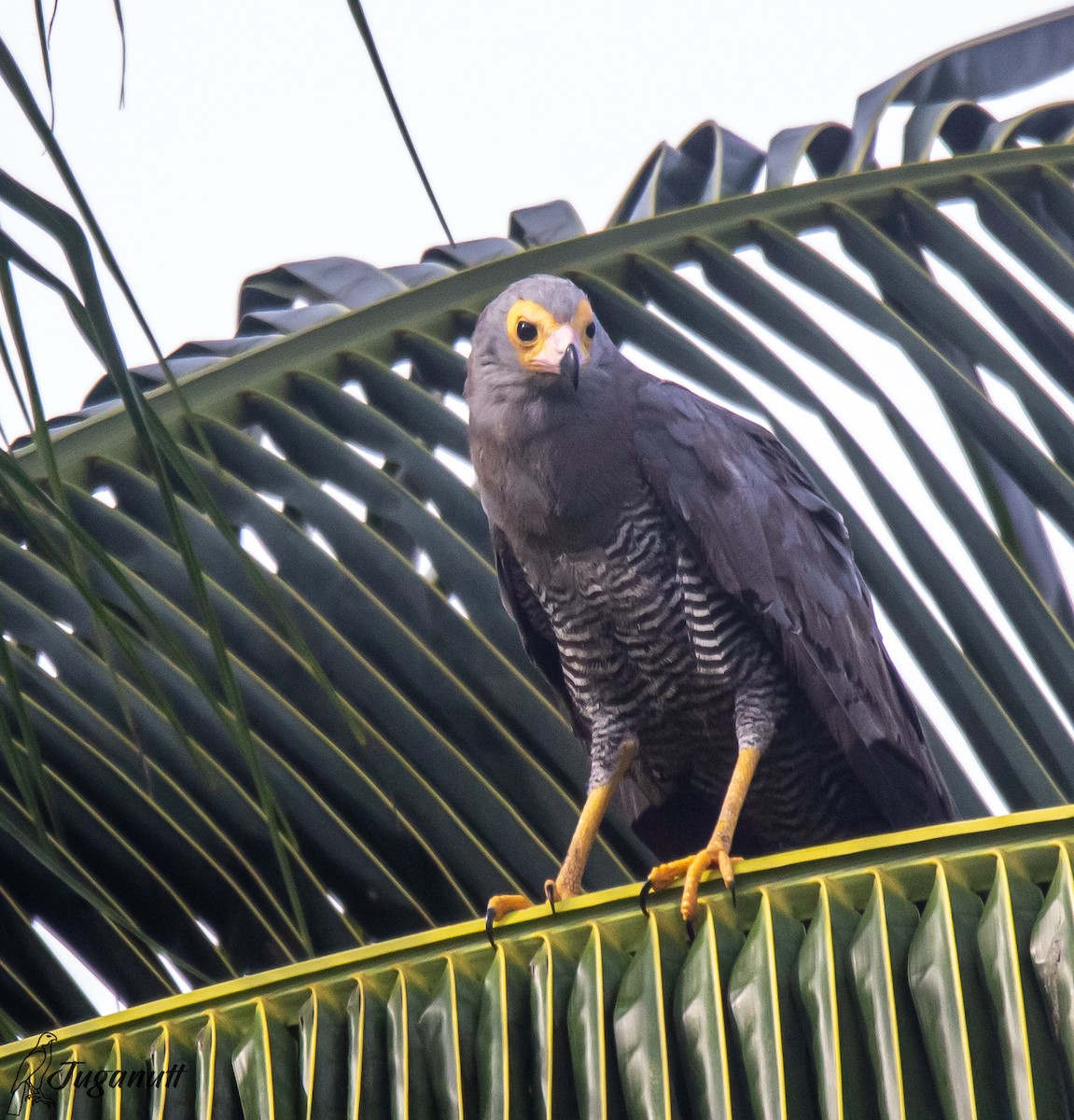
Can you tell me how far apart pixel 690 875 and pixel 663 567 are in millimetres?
1213

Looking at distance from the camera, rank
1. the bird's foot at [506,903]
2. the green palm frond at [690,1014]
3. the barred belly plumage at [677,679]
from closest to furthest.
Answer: the green palm frond at [690,1014], the bird's foot at [506,903], the barred belly plumage at [677,679]

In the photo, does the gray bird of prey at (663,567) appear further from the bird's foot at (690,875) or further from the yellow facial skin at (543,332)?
the bird's foot at (690,875)

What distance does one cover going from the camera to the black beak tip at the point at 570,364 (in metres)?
2.85

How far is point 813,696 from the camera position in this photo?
2.93m

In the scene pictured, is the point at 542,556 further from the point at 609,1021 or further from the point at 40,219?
the point at 40,219

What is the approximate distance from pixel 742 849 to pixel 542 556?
3.51ft

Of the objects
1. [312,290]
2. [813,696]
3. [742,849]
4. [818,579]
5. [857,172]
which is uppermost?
[312,290]

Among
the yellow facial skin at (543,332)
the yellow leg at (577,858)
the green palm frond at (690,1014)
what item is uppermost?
the yellow facial skin at (543,332)

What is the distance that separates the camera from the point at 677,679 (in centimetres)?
309

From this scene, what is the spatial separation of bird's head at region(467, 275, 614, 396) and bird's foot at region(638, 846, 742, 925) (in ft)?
3.59

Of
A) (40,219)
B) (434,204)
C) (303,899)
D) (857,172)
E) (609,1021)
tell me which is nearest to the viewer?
(40,219)

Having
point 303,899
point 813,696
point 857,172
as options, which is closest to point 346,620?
point 303,899

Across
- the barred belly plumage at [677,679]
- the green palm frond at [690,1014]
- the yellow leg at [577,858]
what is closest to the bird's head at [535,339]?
the barred belly plumage at [677,679]

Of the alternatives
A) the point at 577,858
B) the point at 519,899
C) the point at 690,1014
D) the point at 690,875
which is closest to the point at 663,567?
the point at 577,858
